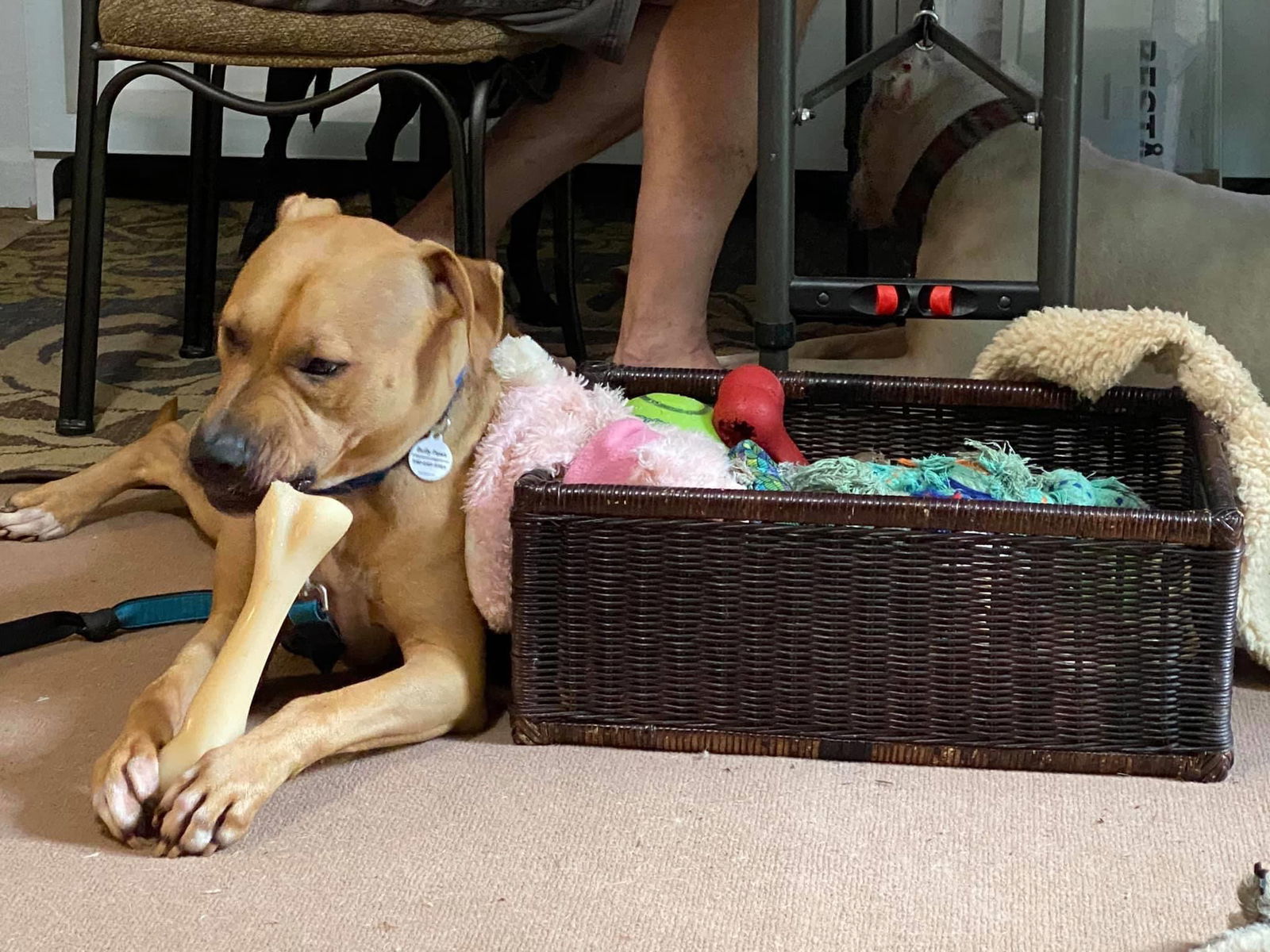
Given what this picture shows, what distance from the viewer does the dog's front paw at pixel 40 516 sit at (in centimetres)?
166

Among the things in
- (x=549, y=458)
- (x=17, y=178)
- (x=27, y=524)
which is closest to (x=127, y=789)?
(x=549, y=458)

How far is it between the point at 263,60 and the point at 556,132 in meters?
0.47

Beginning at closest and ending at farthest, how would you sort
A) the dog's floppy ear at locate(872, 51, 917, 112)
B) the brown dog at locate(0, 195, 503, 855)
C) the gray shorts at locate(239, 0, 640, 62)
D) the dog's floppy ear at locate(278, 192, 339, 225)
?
1. the brown dog at locate(0, 195, 503, 855)
2. the dog's floppy ear at locate(278, 192, 339, 225)
3. the gray shorts at locate(239, 0, 640, 62)
4. the dog's floppy ear at locate(872, 51, 917, 112)

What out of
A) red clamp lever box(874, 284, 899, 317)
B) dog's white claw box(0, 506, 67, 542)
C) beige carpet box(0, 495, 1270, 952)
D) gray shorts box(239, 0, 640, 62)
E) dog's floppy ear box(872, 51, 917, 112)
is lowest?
beige carpet box(0, 495, 1270, 952)

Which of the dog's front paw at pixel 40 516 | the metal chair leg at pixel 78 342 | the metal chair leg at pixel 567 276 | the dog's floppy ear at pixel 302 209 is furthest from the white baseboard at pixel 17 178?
the dog's floppy ear at pixel 302 209

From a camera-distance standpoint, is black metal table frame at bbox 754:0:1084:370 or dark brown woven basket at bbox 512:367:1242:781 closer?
dark brown woven basket at bbox 512:367:1242:781

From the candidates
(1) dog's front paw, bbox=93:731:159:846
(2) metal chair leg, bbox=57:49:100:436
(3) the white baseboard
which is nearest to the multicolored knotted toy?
(1) dog's front paw, bbox=93:731:159:846

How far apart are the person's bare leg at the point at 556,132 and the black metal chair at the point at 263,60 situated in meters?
0.20

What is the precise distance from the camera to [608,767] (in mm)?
1165

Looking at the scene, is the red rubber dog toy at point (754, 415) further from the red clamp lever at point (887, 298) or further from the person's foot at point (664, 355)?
the person's foot at point (664, 355)

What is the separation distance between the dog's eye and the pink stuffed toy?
16cm

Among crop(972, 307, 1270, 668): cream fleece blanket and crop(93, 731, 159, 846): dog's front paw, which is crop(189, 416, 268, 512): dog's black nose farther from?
crop(972, 307, 1270, 668): cream fleece blanket

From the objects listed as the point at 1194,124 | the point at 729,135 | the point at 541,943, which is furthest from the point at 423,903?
the point at 1194,124

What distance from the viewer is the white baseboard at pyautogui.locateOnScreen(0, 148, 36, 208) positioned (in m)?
3.69
